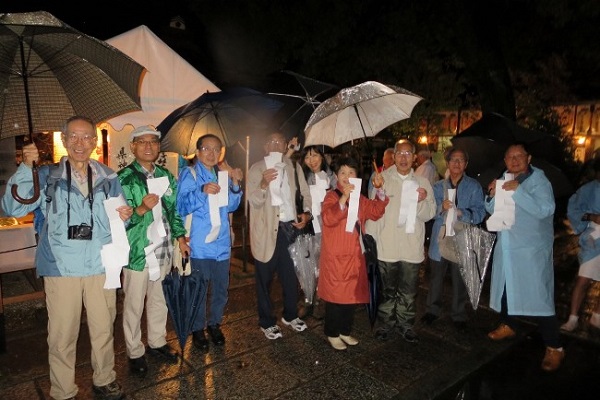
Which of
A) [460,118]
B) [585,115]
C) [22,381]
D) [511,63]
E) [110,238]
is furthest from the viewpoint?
[460,118]

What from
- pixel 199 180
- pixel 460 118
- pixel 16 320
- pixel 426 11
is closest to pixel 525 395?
pixel 199 180

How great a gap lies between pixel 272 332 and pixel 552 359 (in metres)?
2.91

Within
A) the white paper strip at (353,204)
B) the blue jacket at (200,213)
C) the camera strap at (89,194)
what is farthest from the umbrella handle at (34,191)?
the white paper strip at (353,204)

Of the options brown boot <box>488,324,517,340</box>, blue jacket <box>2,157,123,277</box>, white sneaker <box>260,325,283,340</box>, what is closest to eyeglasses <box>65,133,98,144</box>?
blue jacket <box>2,157,123,277</box>

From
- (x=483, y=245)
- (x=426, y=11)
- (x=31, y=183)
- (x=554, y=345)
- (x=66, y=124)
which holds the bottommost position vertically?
(x=554, y=345)

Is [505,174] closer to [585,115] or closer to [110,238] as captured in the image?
[110,238]

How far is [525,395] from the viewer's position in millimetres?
3854

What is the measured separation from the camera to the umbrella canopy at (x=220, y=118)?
4.79 metres

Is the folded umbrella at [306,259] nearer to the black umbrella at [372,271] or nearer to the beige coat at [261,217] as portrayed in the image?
the beige coat at [261,217]

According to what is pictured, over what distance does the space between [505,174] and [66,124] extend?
413 cm

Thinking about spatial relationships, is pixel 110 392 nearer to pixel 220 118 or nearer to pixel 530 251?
pixel 220 118

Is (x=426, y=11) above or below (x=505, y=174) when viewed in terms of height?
above

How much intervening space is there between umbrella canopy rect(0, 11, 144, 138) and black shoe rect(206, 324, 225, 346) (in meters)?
2.39

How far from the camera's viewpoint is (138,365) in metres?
3.76
